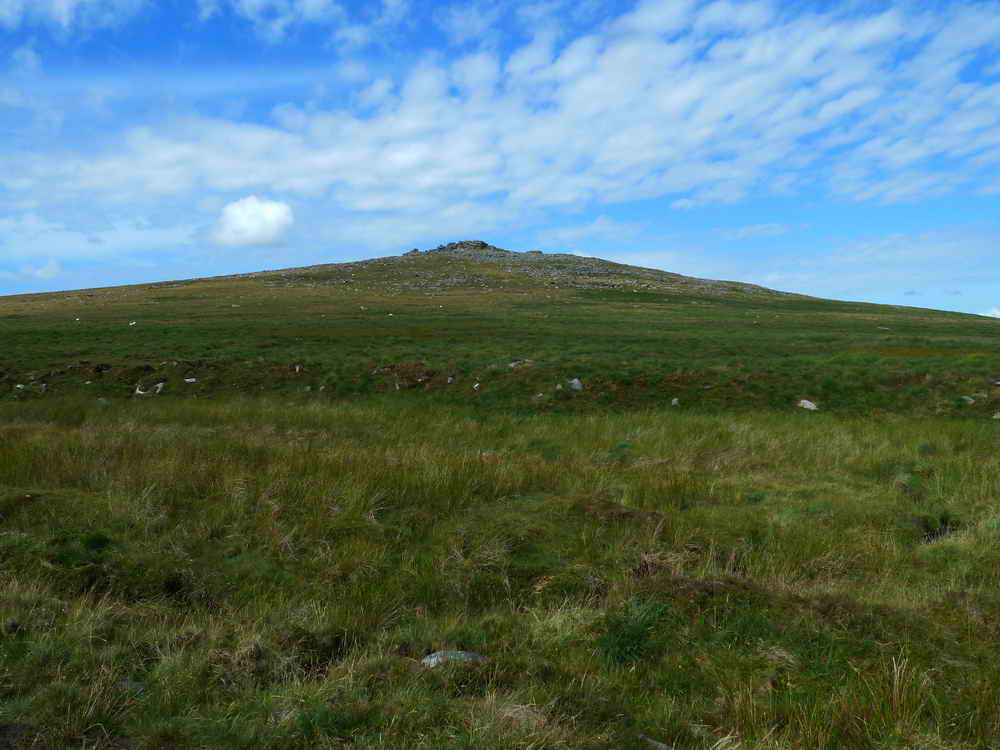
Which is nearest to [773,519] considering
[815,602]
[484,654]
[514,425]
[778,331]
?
[815,602]

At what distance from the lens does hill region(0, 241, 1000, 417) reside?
19734mm

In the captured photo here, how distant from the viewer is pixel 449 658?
16.2ft

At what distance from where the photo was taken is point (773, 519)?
27.7 feet

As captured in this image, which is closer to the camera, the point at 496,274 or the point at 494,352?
the point at 494,352

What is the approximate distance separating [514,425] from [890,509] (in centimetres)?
859

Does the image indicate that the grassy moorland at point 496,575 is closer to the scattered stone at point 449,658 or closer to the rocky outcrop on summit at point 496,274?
the scattered stone at point 449,658

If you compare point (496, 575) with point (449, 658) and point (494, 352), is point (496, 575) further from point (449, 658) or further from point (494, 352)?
point (494, 352)

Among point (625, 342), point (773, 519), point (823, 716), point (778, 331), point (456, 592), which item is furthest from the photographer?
point (778, 331)

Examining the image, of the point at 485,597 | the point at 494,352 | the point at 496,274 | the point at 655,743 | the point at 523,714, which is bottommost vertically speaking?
the point at 485,597

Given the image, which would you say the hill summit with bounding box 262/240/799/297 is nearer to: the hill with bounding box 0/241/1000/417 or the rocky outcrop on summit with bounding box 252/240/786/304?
the rocky outcrop on summit with bounding box 252/240/786/304

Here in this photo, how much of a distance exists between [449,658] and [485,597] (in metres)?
1.60

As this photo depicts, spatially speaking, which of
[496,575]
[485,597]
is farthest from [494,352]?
[485,597]

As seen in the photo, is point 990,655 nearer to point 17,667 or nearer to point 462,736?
point 462,736

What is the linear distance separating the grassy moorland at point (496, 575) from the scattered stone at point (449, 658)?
0.30 ft
